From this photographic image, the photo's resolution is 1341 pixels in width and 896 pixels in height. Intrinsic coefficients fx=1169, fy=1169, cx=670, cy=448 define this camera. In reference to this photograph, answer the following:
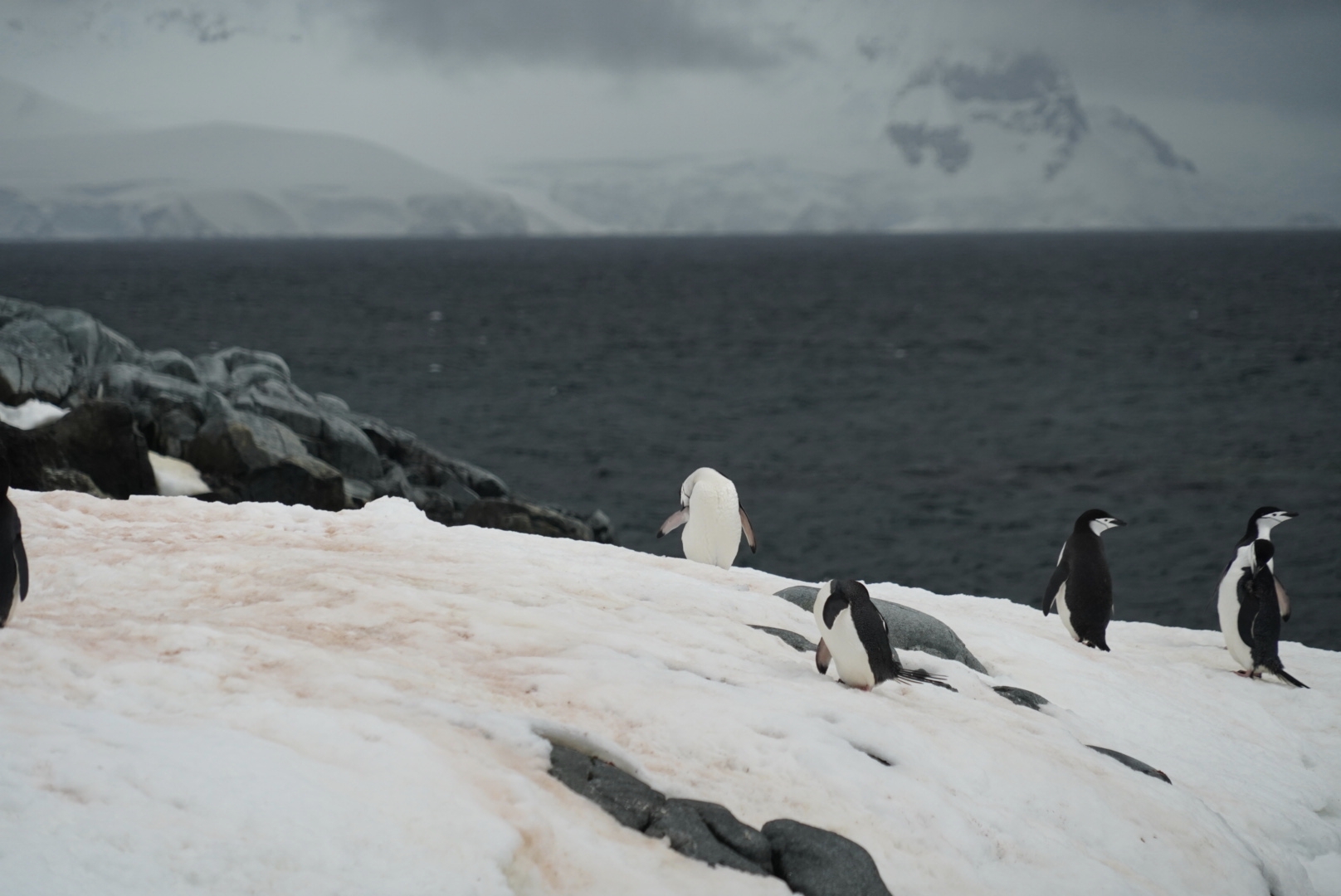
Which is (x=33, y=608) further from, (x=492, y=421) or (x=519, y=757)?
(x=492, y=421)

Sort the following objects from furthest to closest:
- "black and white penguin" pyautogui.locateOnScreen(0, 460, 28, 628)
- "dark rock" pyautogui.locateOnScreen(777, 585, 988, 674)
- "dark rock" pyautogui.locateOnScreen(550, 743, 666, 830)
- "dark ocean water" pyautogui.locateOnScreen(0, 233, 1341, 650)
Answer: "dark ocean water" pyautogui.locateOnScreen(0, 233, 1341, 650), "dark rock" pyautogui.locateOnScreen(777, 585, 988, 674), "black and white penguin" pyautogui.locateOnScreen(0, 460, 28, 628), "dark rock" pyautogui.locateOnScreen(550, 743, 666, 830)

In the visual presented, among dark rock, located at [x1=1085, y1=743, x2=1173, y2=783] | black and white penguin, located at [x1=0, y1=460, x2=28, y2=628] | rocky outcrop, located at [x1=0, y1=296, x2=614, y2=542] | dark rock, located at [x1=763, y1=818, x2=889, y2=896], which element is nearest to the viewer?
dark rock, located at [x1=763, y1=818, x2=889, y2=896]

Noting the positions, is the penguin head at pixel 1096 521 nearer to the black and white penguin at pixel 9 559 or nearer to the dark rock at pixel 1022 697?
the dark rock at pixel 1022 697

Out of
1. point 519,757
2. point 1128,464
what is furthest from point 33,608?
point 1128,464

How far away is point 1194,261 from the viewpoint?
158m

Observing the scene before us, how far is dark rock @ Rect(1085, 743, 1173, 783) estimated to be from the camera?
850 cm

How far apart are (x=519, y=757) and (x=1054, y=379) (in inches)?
1877

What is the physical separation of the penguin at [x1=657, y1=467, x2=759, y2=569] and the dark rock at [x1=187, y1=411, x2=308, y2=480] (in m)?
9.07

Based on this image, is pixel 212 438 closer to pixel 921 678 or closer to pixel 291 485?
pixel 291 485

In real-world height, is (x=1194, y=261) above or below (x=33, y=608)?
above

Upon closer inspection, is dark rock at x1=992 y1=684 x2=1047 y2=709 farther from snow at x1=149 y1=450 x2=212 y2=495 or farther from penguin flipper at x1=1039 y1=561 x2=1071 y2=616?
snow at x1=149 y1=450 x2=212 y2=495

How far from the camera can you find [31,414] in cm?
1964

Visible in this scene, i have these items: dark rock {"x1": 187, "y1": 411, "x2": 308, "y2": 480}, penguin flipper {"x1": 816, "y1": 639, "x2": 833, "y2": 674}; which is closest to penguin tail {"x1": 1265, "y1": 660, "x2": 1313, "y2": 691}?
penguin flipper {"x1": 816, "y1": 639, "x2": 833, "y2": 674}

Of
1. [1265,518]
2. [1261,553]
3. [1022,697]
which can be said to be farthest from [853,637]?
[1265,518]
